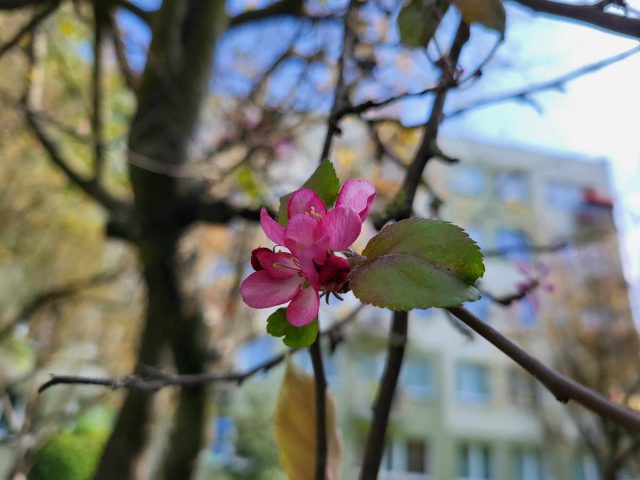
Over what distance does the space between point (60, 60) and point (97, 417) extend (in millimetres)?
3902

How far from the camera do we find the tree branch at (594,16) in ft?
0.87

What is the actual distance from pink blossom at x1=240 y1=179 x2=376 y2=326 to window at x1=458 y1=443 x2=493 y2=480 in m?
9.18

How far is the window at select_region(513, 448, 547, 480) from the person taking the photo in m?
8.23

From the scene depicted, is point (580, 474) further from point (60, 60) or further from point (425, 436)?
point (60, 60)

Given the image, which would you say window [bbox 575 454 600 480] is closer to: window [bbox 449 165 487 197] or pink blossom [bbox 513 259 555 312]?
window [bbox 449 165 487 197]

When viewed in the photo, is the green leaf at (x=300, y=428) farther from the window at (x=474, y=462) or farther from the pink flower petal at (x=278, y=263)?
the window at (x=474, y=462)

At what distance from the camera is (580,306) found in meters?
6.03

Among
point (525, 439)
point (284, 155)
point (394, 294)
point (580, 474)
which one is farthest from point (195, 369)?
point (525, 439)

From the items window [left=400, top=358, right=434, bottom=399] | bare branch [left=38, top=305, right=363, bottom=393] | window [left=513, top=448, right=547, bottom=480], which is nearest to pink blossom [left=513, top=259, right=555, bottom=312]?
bare branch [left=38, top=305, right=363, bottom=393]

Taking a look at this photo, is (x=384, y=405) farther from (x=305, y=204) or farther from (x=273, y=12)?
(x=273, y=12)

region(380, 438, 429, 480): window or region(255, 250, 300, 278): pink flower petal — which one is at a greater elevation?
region(255, 250, 300, 278): pink flower petal

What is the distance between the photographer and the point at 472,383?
914 cm

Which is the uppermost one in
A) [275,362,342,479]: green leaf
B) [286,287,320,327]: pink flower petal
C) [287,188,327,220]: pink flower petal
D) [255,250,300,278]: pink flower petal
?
[287,188,327,220]: pink flower petal

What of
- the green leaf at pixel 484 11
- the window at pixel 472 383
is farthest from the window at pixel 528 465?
the green leaf at pixel 484 11
